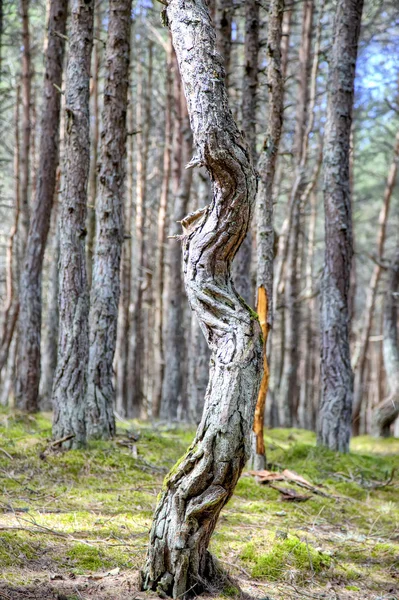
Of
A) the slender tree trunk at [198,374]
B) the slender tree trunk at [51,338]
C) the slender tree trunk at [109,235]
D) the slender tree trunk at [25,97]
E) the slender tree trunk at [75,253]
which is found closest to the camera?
the slender tree trunk at [75,253]

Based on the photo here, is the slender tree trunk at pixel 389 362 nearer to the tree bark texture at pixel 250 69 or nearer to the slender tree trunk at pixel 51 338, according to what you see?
the tree bark texture at pixel 250 69

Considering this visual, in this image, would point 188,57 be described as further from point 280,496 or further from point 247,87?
point 247,87

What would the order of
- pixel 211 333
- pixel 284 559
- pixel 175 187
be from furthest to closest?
pixel 175 187
pixel 284 559
pixel 211 333

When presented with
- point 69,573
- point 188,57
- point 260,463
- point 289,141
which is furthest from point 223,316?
point 289,141

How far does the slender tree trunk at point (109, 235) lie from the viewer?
7.70 m

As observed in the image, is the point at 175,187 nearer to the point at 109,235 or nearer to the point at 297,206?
the point at 297,206

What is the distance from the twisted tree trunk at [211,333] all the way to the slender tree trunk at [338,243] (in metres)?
5.19

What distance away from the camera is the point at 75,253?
22.6 ft

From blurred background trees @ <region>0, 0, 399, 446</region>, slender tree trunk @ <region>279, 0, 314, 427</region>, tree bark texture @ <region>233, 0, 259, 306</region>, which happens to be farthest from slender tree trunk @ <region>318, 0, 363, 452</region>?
slender tree trunk @ <region>279, 0, 314, 427</region>

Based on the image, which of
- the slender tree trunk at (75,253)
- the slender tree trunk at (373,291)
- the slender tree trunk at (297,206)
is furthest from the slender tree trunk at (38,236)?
the slender tree trunk at (373,291)

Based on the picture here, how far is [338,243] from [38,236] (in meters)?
4.84

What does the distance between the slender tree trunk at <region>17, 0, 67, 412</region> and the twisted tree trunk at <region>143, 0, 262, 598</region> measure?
6211 millimetres

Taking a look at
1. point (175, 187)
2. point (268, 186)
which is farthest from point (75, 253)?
point (175, 187)

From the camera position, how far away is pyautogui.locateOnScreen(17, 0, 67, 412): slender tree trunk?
9.36 m
